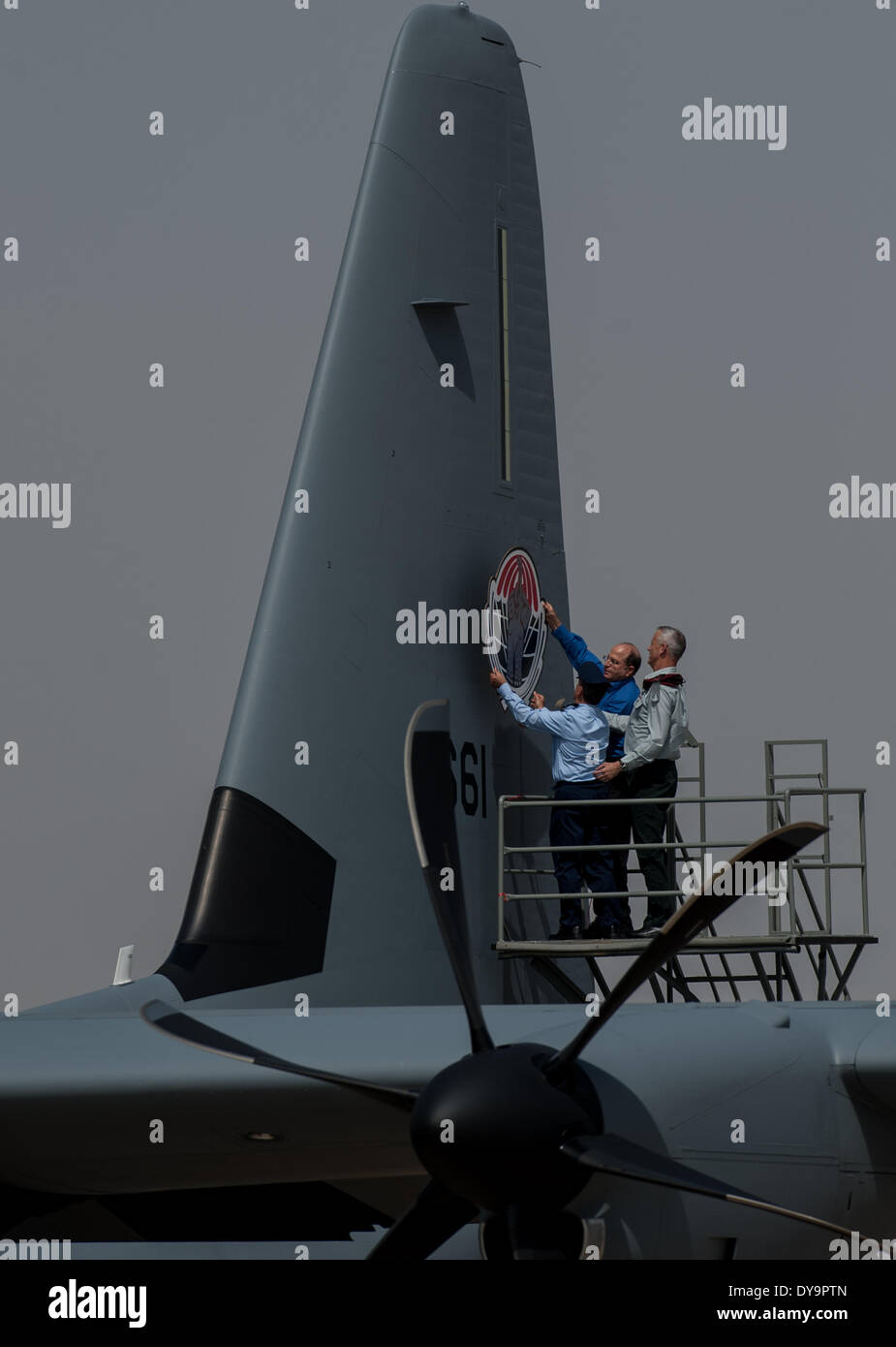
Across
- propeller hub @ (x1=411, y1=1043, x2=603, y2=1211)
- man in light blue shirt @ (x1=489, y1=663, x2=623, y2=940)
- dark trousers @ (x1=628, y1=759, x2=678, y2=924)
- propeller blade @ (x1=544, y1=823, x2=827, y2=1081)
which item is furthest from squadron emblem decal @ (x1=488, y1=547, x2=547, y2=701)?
propeller hub @ (x1=411, y1=1043, x2=603, y2=1211)

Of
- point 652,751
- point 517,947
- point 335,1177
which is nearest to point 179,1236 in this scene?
point 335,1177

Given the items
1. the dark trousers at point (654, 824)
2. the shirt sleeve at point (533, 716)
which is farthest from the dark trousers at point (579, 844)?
the shirt sleeve at point (533, 716)

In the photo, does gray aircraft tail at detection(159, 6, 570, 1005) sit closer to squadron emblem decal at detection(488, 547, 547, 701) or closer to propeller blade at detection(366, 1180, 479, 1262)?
squadron emblem decal at detection(488, 547, 547, 701)

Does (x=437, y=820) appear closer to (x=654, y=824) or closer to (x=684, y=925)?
(x=684, y=925)

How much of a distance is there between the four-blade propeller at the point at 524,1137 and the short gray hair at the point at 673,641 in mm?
4041

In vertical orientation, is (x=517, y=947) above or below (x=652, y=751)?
below

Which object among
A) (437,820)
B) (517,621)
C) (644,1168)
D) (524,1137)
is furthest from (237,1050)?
(517,621)

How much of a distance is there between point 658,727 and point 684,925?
3.80 metres

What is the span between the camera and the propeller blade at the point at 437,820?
9562mm

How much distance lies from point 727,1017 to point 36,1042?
4.04 meters

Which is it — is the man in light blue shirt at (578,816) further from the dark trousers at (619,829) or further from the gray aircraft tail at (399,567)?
the gray aircraft tail at (399,567)

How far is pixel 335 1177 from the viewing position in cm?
1116
